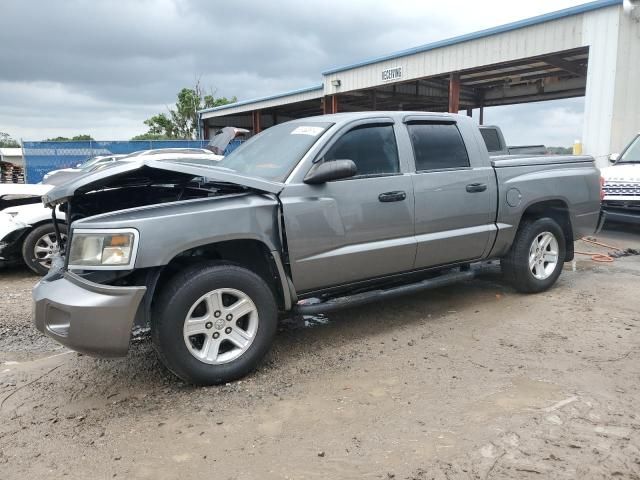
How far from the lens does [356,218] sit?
405 cm

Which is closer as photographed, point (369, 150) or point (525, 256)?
point (369, 150)

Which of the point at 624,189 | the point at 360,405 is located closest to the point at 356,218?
the point at 360,405

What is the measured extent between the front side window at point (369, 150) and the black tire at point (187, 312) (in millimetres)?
→ 1223

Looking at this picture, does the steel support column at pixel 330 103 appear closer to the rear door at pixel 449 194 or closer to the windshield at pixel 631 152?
the windshield at pixel 631 152

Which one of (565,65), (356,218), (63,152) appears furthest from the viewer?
(63,152)

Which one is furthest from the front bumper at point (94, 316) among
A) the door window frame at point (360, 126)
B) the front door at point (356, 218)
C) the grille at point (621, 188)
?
the grille at point (621, 188)

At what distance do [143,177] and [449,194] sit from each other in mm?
2583

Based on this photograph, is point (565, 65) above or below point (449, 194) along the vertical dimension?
above

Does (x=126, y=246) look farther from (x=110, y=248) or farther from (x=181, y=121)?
(x=181, y=121)

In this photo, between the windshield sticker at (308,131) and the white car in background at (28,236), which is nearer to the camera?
the windshield sticker at (308,131)

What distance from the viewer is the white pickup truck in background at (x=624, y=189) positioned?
9.01 metres

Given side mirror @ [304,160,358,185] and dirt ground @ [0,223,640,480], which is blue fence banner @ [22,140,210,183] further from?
side mirror @ [304,160,358,185]

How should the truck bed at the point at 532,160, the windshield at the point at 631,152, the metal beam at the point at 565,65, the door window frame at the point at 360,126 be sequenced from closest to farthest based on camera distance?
the door window frame at the point at 360,126, the truck bed at the point at 532,160, the windshield at the point at 631,152, the metal beam at the point at 565,65

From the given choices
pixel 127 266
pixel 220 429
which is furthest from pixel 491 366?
pixel 127 266
